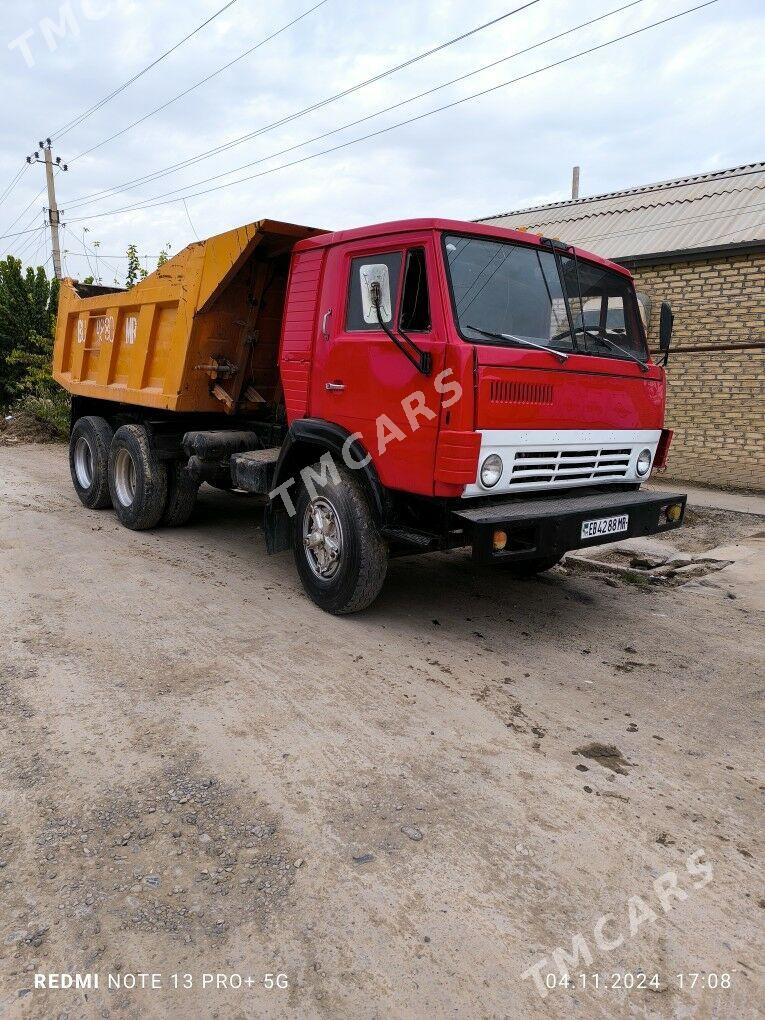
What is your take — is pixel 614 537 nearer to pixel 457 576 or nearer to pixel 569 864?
pixel 457 576

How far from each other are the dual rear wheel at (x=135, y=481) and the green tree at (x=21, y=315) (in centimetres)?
875

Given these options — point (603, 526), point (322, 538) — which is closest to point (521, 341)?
point (603, 526)

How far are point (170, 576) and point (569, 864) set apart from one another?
3864mm

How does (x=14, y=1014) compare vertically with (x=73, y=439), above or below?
below

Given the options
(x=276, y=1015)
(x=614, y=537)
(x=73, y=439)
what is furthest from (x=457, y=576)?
(x=73, y=439)

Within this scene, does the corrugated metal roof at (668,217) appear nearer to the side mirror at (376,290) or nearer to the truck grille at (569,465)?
the truck grille at (569,465)

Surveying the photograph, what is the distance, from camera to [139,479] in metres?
6.68

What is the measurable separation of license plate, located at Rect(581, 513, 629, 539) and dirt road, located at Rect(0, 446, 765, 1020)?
69 centimetres

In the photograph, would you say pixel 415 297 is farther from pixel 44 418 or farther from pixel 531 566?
pixel 44 418

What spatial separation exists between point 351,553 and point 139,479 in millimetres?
3127

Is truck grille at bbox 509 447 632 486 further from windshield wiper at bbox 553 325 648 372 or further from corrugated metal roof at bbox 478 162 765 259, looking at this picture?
corrugated metal roof at bbox 478 162 765 259

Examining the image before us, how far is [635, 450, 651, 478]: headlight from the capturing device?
4.84m

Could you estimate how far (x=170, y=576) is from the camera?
17.8ft

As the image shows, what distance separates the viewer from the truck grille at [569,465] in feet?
13.5
